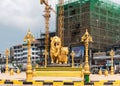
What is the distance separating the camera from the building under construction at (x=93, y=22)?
86.3m

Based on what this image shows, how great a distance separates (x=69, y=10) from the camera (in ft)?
303

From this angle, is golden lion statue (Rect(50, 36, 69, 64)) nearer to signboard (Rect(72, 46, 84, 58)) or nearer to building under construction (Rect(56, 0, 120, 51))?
building under construction (Rect(56, 0, 120, 51))

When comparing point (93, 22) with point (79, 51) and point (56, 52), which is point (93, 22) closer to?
point (79, 51)

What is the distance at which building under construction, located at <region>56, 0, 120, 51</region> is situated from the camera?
86312mm

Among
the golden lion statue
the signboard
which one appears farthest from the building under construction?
the golden lion statue

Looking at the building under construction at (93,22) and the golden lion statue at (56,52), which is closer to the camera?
the golden lion statue at (56,52)

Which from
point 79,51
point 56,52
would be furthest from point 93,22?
point 56,52

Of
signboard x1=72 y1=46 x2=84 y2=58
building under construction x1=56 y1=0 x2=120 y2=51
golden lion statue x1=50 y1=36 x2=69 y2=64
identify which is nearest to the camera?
golden lion statue x1=50 y1=36 x2=69 y2=64

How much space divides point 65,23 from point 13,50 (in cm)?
6442

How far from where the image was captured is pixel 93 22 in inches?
3396

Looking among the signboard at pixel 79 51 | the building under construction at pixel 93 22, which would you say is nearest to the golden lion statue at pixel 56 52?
the building under construction at pixel 93 22

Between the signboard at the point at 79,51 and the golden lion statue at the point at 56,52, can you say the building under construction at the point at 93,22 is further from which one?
the golden lion statue at the point at 56,52

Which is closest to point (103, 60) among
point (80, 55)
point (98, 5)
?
point (80, 55)

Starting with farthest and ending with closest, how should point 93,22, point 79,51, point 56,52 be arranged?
1. point 79,51
2. point 93,22
3. point 56,52
